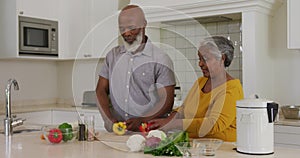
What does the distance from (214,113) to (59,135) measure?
29.6 inches

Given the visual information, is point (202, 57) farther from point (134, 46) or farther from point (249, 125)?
point (249, 125)

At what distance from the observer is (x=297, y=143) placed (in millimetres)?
3115

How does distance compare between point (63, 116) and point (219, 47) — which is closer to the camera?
point (219, 47)

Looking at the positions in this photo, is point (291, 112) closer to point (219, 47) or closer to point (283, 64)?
point (283, 64)

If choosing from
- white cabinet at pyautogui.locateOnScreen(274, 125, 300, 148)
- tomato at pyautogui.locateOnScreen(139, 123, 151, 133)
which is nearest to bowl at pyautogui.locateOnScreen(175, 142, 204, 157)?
tomato at pyautogui.locateOnScreen(139, 123, 151, 133)

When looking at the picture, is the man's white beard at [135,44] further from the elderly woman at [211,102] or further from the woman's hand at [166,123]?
the woman's hand at [166,123]

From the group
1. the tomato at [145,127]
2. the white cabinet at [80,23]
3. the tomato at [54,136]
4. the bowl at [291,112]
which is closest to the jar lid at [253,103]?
the tomato at [145,127]

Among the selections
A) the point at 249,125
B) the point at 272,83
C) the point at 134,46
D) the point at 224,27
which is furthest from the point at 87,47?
the point at 249,125

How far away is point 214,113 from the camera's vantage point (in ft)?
6.47

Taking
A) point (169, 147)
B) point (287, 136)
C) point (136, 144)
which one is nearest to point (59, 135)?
point (136, 144)

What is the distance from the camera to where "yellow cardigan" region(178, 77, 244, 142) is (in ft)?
6.31

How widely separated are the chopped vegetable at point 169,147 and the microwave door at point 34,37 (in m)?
2.85

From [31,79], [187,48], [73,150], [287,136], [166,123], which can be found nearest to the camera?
[73,150]

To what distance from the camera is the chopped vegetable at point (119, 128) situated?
208 cm
